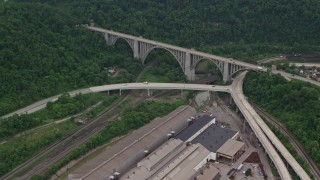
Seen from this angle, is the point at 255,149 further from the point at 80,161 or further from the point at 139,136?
the point at 80,161

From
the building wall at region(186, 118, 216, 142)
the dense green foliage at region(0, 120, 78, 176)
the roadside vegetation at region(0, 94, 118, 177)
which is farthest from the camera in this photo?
the building wall at region(186, 118, 216, 142)

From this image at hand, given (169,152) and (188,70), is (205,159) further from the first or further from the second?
(188,70)

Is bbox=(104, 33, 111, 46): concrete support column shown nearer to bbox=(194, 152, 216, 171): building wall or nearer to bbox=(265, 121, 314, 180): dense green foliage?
bbox=(265, 121, 314, 180): dense green foliage

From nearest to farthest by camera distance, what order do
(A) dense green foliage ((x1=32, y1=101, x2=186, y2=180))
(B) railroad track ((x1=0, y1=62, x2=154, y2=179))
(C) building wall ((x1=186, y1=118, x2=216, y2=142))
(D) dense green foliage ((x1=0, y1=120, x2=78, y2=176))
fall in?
(B) railroad track ((x1=0, y1=62, x2=154, y2=179))
(D) dense green foliage ((x1=0, y1=120, x2=78, y2=176))
(A) dense green foliage ((x1=32, y1=101, x2=186, y2=180))
(C) building wall ((x1=186, y1=118, x2=216, y2=142))

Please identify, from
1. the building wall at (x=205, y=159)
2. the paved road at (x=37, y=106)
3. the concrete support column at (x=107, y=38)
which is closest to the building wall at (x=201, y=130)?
the building wall at (x=205, y=159)

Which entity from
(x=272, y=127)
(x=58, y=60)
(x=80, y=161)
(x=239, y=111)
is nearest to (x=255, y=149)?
(x=272, y=127)

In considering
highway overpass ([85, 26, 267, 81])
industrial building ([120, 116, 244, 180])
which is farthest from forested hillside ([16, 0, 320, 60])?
industrial building ([120, 116, 244, 180])
